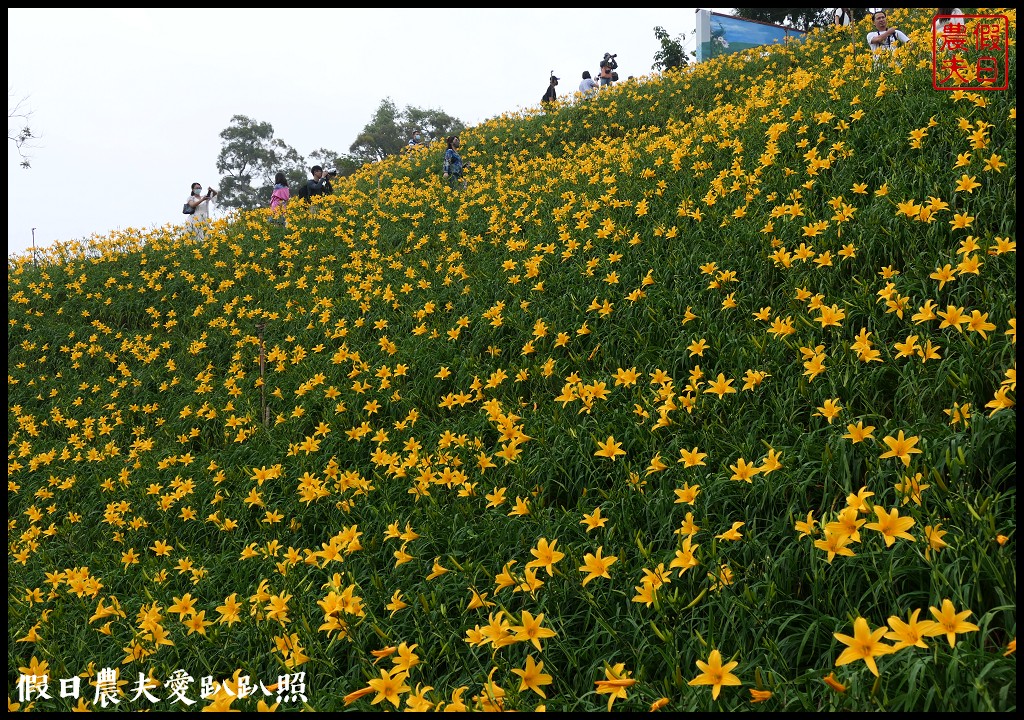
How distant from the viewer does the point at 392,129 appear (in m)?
42.2

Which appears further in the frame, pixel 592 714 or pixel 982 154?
pixel 982 154

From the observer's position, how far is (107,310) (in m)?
8.24

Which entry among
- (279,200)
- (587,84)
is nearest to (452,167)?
(279,200)

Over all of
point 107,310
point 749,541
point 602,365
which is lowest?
point 749,541

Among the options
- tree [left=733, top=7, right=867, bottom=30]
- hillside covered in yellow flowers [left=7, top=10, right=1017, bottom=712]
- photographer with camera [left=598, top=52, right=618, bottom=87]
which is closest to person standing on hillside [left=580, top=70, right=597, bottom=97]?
photographer with camera [left=598, top=52, right=618, bottom=87]

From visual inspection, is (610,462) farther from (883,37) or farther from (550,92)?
(550,92)

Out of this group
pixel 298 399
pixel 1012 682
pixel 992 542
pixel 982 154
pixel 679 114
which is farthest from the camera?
pixel 679 114

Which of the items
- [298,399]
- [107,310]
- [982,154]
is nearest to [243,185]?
[107,310]

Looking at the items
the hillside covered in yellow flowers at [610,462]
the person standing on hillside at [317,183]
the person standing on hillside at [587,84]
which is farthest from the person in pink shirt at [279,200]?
the person standing on hillside at [587,84]

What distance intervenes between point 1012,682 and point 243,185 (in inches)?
1981

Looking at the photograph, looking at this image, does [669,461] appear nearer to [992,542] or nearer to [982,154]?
[992,542]

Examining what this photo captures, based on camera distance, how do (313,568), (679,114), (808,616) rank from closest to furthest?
(808,616)
(313,568)
(679,114)

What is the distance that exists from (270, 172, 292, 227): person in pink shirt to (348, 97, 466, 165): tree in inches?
1283

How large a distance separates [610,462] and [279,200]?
408 inches
